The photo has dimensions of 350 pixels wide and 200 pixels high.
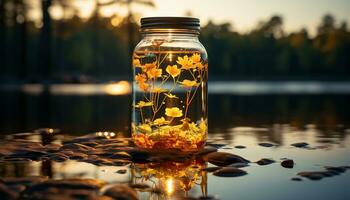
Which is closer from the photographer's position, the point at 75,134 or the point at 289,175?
the point at 289,175

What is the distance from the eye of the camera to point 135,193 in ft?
10.1

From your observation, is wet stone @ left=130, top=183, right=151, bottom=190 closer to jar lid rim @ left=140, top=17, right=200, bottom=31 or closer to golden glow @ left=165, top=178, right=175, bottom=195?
golden glow @ left=165, top=178, right=175, bottom=195

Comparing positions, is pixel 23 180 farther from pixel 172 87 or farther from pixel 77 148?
pixel 172 87

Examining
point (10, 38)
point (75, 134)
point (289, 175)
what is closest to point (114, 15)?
point (10, 38)

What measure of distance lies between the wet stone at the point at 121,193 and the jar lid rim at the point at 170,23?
1.88m

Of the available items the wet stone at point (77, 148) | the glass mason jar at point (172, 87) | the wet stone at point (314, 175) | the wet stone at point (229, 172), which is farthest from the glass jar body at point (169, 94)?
the wet stone at point (314, 175)

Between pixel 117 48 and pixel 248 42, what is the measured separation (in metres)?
17.6

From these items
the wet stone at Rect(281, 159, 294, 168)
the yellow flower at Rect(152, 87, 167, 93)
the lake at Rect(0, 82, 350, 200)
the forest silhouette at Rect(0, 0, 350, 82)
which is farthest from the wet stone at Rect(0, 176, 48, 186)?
the forest silhouette at Rect(0, 0, 350, 82)

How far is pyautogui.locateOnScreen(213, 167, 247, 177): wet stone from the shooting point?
3785 millimetres

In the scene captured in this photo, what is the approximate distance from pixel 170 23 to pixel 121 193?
6.55ft

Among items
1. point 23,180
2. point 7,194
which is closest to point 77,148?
point 23,180

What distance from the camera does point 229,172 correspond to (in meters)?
3.80

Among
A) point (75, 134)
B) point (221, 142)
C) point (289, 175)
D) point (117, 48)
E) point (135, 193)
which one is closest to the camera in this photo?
point (135, 193)

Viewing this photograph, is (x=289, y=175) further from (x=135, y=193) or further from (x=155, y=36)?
(x=155, y=36)
